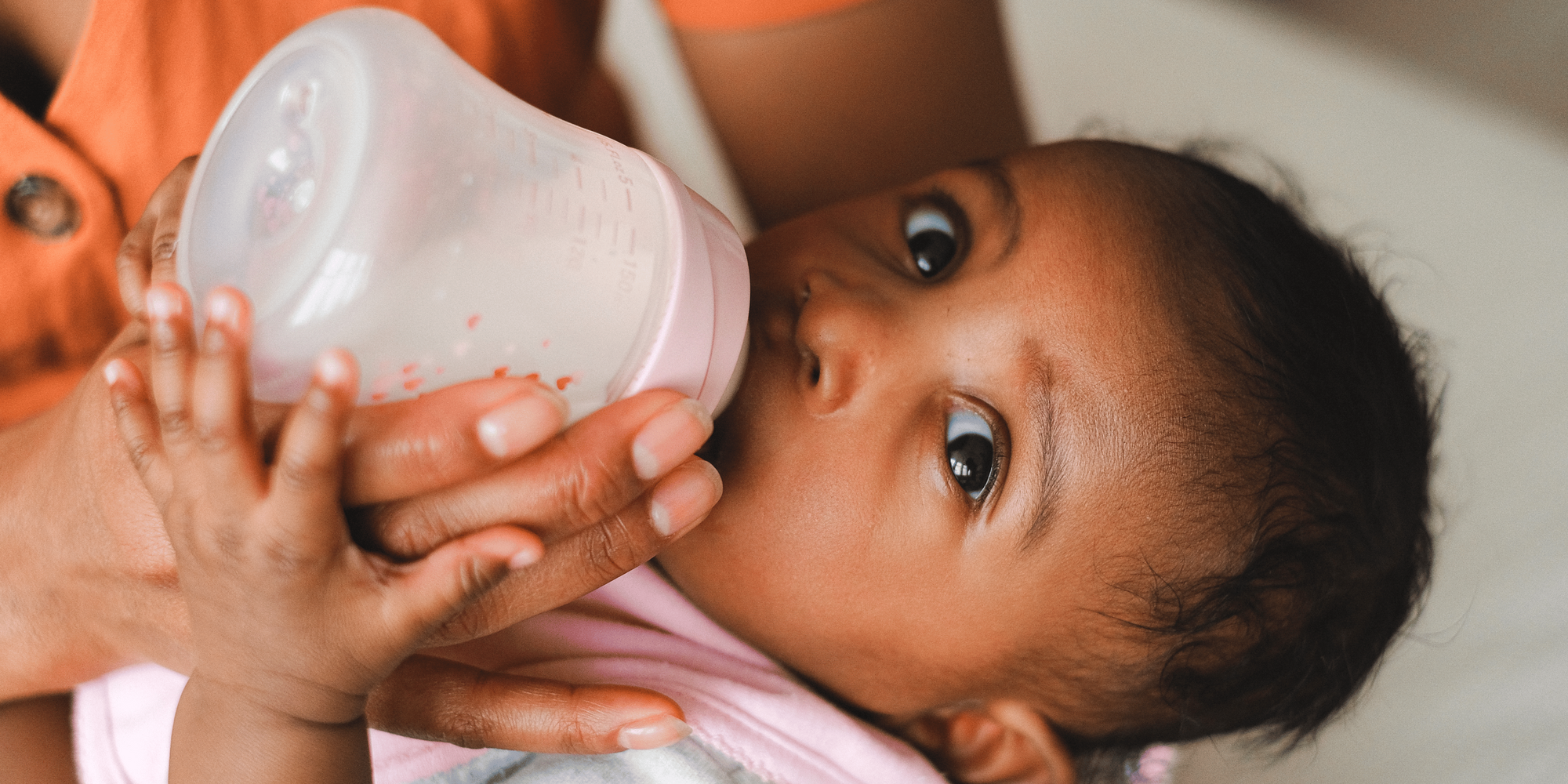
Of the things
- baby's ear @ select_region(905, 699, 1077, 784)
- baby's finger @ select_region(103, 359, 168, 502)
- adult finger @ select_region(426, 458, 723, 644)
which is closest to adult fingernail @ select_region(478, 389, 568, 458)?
adult finger @ select_region(426, 458, 723, 644)

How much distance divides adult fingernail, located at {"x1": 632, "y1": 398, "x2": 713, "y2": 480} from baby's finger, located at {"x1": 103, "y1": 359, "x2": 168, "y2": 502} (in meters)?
0.33

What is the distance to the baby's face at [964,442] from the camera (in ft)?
2.72

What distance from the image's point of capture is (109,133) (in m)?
0.84

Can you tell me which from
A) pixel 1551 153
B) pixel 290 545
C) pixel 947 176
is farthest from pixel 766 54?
pixel 1551 153

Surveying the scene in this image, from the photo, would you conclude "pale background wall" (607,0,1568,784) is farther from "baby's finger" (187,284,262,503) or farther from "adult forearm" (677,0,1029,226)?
"baby's finger" (187,284,262,503)

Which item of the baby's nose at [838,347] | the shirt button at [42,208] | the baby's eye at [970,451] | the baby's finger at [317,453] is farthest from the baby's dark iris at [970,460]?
the shirt button at [42,208]

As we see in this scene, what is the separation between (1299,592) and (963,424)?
0.37 meters

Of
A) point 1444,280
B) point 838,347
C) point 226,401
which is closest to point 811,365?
point 838,347

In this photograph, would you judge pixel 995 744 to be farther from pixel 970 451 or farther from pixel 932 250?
pixel 932 250

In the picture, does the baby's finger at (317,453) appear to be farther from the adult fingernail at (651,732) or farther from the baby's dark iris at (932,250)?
the baby's dark iris at (932,250)

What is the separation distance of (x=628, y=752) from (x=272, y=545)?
497mm

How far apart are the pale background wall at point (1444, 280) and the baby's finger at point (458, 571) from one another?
3.28 ft

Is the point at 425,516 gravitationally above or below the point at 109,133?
below

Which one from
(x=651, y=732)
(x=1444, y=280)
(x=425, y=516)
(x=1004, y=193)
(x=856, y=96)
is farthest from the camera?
(x=1444, y=280)
